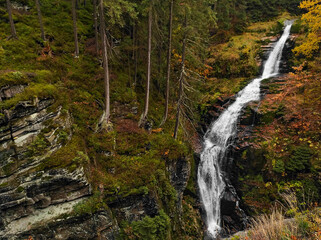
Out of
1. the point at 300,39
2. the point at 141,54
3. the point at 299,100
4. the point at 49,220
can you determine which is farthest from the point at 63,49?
the point at 300,39

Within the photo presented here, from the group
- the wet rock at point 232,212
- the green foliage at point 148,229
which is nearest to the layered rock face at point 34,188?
the green foliage at point 148,229

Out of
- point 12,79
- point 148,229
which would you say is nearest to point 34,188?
point 12,79

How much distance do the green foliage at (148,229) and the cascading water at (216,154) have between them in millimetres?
5682

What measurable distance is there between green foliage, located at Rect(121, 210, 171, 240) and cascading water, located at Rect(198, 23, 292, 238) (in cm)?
568

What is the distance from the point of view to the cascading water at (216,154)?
526 inches

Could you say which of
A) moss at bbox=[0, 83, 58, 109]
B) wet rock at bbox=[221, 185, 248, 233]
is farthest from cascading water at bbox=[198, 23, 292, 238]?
moss at bbox=[0, 83, 58, 109]

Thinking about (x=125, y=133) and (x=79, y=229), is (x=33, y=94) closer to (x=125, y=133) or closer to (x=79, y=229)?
(x=125, y=133)

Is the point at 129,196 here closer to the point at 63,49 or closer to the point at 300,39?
the point at 63,49

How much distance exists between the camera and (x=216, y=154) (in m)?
15.0

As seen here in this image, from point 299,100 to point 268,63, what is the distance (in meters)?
9.30

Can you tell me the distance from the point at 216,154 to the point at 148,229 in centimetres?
931

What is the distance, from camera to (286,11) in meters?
30.1

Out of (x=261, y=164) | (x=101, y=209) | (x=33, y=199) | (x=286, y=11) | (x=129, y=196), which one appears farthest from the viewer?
(x=286, y=11)

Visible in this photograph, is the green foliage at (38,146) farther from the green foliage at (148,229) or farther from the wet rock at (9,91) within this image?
the green foliage at (148,229)
